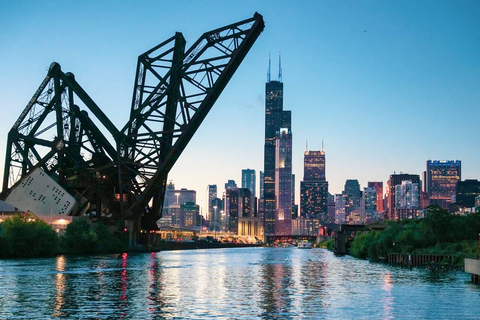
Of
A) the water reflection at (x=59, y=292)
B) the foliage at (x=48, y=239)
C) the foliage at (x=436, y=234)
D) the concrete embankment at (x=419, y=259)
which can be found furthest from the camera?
the foliage at (x=436, y=234)

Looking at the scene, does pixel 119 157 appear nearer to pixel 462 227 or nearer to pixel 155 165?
pixel 155 165


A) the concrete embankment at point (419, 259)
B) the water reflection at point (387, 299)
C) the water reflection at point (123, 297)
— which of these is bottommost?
the water reflection at point (387, 299)

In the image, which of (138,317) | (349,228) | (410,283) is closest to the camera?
(138,317)

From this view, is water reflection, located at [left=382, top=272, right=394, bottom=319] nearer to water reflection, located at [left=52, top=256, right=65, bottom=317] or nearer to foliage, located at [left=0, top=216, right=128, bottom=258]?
water reflection, located at [left=52, top=256, right=65, bottom=317]

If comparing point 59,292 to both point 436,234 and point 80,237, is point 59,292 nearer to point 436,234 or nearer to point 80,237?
point 80,237

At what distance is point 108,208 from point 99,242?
249 inches

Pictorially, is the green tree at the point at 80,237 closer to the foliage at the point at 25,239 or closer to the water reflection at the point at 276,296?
the foliage at the point at 25,239

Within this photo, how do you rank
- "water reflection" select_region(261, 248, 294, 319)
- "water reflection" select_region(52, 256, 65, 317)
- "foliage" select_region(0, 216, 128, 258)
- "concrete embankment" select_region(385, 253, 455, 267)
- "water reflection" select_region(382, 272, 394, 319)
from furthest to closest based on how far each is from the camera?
1. "foliage" select_region(0, 216, 128, 258)
2. "concrete embankment" select_region(385, 253, 455, 267)
3. "water reflection" select_region(261, 248, 294, 319)
4. "water reflection" select_region(382, 272, 394, 319)
5. "water reflection" select_region(52, 256, 65, 317)

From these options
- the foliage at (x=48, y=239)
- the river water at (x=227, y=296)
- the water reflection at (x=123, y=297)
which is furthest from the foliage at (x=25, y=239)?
the water reflection at (x=123, y=297)

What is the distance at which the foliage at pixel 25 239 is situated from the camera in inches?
3044

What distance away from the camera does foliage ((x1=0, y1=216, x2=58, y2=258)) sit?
77.3 meters

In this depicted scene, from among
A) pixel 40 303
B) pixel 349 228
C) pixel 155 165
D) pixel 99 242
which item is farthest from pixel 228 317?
pixel 349 228

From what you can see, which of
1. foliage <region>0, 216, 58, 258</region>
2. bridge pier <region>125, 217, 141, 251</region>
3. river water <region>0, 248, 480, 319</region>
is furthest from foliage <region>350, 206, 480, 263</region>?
foliage <region>0, 216, 58, 258</region>

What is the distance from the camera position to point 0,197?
354 ft
